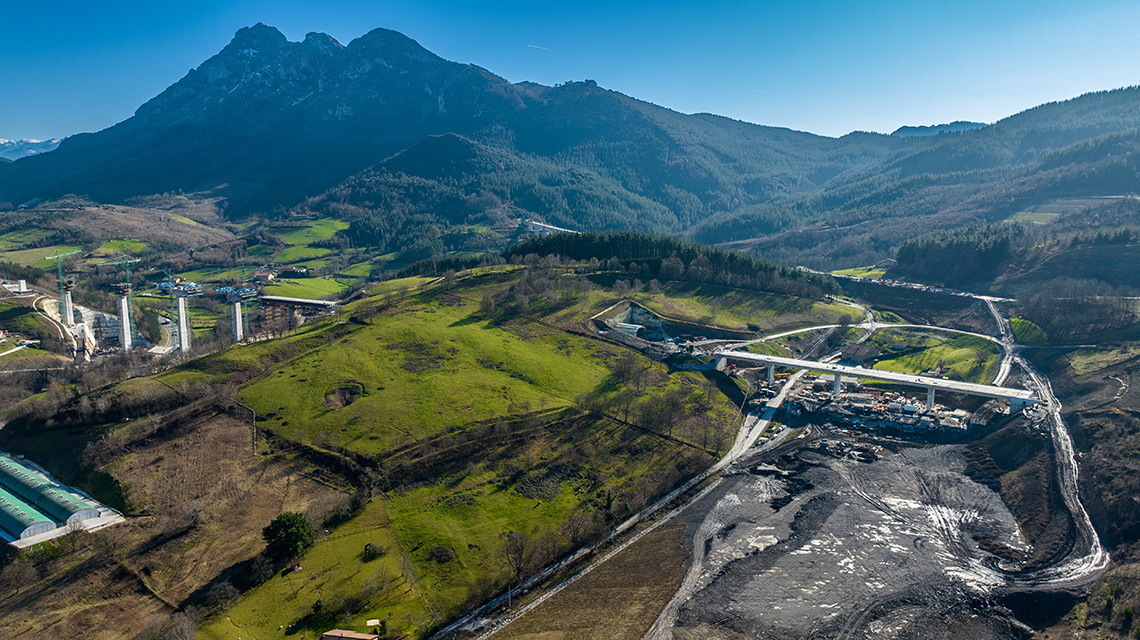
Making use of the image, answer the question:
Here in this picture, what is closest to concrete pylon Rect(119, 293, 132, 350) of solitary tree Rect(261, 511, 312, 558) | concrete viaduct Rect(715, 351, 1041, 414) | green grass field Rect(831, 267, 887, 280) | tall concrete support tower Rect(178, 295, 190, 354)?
tall concrete support tower Rect(178, 295, 190, 354)

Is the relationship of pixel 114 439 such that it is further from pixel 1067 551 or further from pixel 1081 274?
pixel 1081 274

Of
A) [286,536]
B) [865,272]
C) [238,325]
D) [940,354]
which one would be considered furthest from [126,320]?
[865,272]

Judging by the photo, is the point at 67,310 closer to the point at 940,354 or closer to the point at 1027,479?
the point at 1027,479

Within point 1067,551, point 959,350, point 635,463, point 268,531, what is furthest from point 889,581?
point 959,350

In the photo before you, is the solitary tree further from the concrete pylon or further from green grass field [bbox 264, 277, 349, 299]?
green grass field [bbox 264, 277, 349, 299]

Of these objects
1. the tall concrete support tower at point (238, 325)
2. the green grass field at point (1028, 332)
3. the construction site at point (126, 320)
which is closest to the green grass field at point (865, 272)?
the green grass field at point (1028, 332)

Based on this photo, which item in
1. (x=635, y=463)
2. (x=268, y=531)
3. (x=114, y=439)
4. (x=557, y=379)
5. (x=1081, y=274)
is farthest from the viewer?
(x=1081, y=274)
